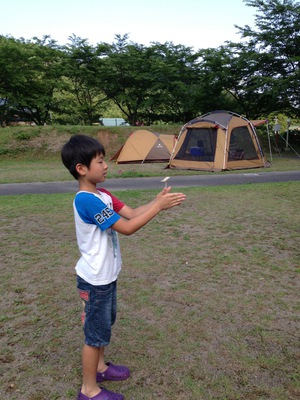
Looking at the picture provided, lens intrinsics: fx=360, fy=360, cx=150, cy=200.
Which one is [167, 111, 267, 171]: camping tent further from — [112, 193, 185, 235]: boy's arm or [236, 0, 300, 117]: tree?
[112, 193, 185, 235]: boy's arm

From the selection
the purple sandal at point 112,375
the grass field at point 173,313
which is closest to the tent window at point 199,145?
the grass field at point 173,313

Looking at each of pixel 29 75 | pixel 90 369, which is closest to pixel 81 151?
pixel 90 369

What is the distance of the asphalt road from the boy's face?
7545 millimetres

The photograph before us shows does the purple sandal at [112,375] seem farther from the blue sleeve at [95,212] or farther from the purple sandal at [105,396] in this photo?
the blue sleeve at [95,212]

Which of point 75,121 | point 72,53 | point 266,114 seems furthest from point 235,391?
point 75,121

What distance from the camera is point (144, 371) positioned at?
2338 mm

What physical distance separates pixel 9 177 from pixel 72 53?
13998mm

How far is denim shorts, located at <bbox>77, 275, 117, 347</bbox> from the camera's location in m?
2.00

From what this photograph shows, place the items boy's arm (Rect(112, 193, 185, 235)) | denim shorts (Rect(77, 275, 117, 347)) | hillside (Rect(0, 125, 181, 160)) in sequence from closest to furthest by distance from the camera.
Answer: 1. boy's arm (Rect(112, 193, 185, 235))
2. denim shorts (Rect(77, 275, 117, 347))
3. hillside (Rect(0, 125, 181, 160))

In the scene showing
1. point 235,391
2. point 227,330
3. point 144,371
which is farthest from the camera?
point 227,330

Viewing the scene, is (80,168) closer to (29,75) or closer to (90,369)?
(90,369)

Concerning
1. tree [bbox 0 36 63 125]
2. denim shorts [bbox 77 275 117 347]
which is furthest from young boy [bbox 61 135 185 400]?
tree [bbox 0 36 63 125]

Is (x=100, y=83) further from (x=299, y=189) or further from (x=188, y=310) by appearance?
(x=188, y=310)

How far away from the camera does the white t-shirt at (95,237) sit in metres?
1.90
